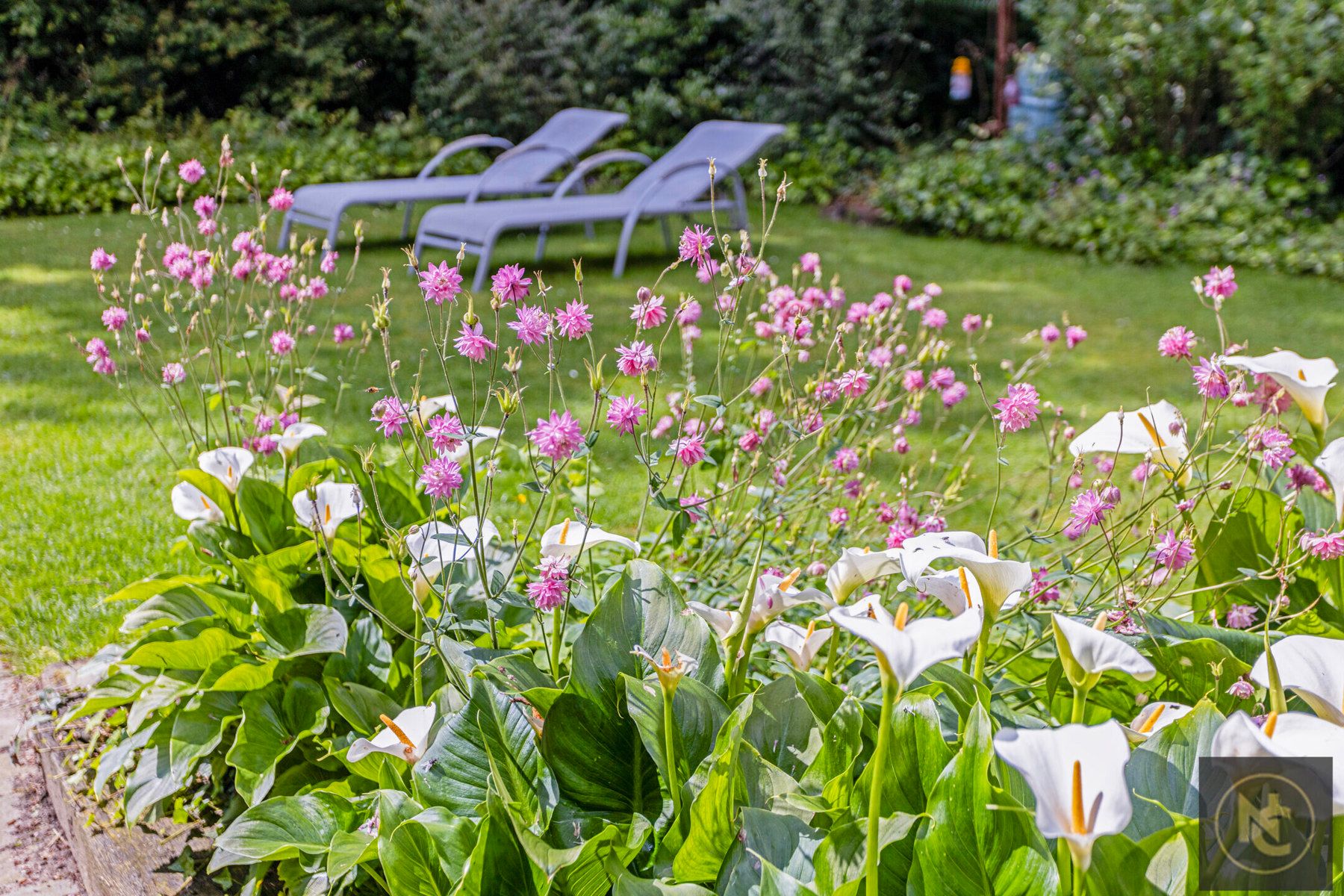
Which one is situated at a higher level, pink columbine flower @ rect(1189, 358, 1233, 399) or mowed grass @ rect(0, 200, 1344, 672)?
pink columbine flower @ rect(1189, 358, 1233, 399)

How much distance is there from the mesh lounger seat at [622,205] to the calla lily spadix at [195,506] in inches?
130

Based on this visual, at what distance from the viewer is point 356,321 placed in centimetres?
511

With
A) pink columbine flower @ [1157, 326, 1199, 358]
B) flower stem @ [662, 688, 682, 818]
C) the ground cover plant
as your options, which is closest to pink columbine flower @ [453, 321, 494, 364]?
the ground cover plant

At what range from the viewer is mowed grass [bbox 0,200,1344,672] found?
286 cm

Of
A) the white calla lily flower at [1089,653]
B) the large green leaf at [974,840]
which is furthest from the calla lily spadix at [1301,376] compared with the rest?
the large green leaf at [974,840]

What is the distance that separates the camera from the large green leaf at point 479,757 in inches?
53.9

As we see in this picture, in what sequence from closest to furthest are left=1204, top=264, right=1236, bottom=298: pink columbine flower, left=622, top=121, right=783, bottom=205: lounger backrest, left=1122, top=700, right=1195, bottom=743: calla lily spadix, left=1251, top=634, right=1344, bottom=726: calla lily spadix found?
left=1251, top=634, right=1344, bottom=726: calla lily spadix, left=1122, top=700, right=1195, bottom=743: calla lily spadix, left=1204, top=264, right=1236, bottom=298: pink columbine flower, left=622, top=121, right=783, bottom=205: lounger backrest

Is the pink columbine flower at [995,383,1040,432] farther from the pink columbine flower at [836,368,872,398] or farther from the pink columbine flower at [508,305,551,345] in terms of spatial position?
the pink columbine flower at [508,305,551,345]

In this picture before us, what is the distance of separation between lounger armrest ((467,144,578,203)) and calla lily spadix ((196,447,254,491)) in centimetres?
535

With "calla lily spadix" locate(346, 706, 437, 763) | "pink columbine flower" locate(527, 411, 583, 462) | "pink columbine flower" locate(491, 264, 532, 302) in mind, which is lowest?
"calla lily spadix" locate(346, 706, 437, 763)

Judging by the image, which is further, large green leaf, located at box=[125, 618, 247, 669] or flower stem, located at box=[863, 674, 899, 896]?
large green leaf, located at box=[125, 618, 247, 669]

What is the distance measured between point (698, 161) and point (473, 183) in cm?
162

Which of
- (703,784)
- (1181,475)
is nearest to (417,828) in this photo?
(703,784)

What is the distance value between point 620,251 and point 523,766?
16.8 ft
